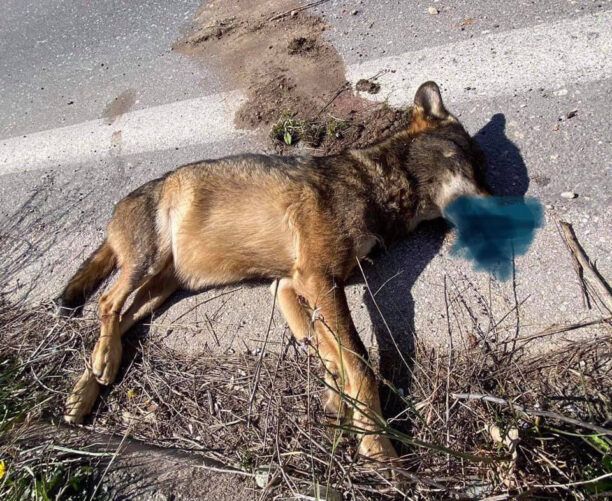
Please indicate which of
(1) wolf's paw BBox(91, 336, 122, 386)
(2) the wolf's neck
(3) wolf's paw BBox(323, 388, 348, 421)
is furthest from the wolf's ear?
(1) wolf's paw BBox(91, 336, 122, 386)

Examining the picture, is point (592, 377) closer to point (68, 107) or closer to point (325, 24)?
point (325, 24)

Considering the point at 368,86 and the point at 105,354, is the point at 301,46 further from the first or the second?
the point at 105,354

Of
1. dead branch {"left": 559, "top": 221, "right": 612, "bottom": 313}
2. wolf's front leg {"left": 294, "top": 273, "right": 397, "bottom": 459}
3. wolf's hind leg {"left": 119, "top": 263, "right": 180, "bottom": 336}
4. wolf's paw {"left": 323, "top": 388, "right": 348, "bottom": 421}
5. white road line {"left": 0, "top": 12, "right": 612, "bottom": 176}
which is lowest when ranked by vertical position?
dead branch {"left": 559, "top": 221, "right": 612, "bottom": 313}

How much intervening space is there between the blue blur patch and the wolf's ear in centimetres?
74

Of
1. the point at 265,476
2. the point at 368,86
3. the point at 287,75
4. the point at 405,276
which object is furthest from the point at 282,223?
the point at 287,75

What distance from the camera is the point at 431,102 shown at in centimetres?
373

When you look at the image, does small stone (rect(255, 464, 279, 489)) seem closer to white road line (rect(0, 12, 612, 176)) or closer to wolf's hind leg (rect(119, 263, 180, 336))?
wolf's hind leg (rect(119, 263, 180, 336))

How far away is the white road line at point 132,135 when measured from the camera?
470cm

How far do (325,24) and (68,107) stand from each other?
2.97 m

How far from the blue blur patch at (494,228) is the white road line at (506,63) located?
106 centimetres

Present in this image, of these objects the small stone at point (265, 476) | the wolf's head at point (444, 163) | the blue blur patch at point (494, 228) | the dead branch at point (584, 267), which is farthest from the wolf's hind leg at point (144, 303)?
the dead branch at point (584, 267)

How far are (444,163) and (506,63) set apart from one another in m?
1.24

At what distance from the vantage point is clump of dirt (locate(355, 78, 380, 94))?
4324 millimetres

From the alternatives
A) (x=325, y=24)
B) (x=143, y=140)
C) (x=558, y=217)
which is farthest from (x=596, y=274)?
(x=143, y=140)
